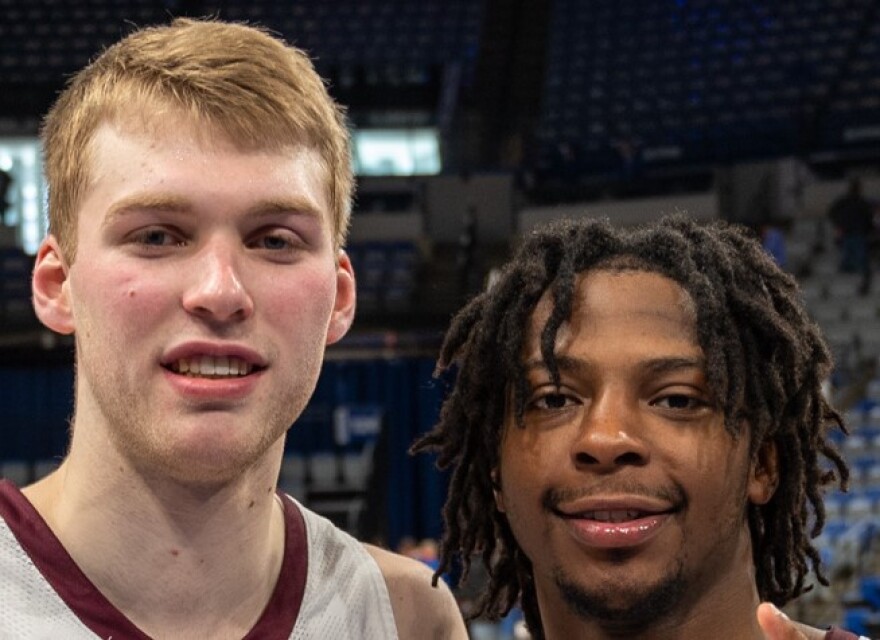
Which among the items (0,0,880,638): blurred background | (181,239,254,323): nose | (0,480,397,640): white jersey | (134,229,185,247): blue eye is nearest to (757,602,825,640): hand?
(0,480,397,640): white jersey

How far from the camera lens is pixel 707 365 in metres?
1.87

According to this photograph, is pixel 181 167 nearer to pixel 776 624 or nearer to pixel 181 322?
pixel 181 322

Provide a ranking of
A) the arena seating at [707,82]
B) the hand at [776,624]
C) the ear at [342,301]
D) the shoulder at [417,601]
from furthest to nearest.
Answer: the arena seating at [707,82] → the shoulder at [417,601] → the ear at [342,301] → the hand at [776,624]

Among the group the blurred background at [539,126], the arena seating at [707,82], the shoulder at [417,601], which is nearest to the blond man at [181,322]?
the shoulder at [417,601]

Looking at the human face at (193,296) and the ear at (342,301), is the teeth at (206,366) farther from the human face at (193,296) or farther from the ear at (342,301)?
the ear at (342,301)

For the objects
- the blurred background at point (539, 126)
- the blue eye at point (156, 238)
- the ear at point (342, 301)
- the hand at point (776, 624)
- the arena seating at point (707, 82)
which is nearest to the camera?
the hand at point (776, 624)

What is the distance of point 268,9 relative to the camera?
511 inches

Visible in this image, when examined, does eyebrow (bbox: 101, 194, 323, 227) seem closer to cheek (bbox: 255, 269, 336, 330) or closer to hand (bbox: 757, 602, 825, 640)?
cheek (bbox: 255, 269, 336, 330)

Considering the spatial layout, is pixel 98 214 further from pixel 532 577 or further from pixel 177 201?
pixel 532 577

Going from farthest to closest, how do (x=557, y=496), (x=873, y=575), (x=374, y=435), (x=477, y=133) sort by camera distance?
A: (x=477, y=133), (x=374, y=435), (x=873, y=575), (x=557, y=496)

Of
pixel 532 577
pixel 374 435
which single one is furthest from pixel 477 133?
pixel 532 577

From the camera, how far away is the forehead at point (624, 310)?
188cm

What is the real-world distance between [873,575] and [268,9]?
8.00 meters

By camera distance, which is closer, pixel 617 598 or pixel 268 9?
pixel 617 598
